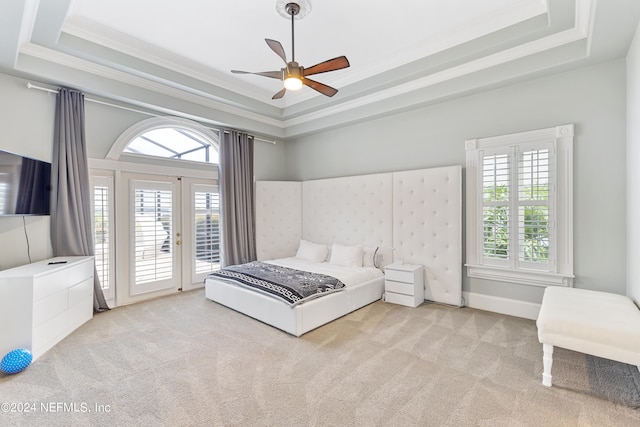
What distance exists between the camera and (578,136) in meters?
3.35

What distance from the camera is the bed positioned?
333 cm

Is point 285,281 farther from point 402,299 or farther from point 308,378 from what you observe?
point 402,299

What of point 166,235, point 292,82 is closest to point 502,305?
point 292,82

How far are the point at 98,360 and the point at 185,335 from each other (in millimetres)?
781

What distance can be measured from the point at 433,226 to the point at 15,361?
4654 mm

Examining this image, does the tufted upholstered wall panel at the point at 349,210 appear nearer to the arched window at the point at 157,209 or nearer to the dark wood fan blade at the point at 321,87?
the arched window at the point at 157,209

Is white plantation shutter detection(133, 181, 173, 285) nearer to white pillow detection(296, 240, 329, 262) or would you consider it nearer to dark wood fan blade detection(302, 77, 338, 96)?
white pillow detection(296, 240, 329, 262)

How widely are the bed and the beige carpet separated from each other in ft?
0.54

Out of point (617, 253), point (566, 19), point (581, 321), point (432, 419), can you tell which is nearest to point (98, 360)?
point (432, 419)

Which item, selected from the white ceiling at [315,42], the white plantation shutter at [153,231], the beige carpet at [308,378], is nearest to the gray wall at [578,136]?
the white ceiling at [315,42]

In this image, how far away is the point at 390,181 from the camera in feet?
15.6

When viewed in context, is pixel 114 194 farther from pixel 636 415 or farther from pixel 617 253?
pixel 617 253

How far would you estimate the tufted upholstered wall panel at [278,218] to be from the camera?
19.0 ft

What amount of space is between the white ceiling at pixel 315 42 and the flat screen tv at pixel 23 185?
41.0 inches
